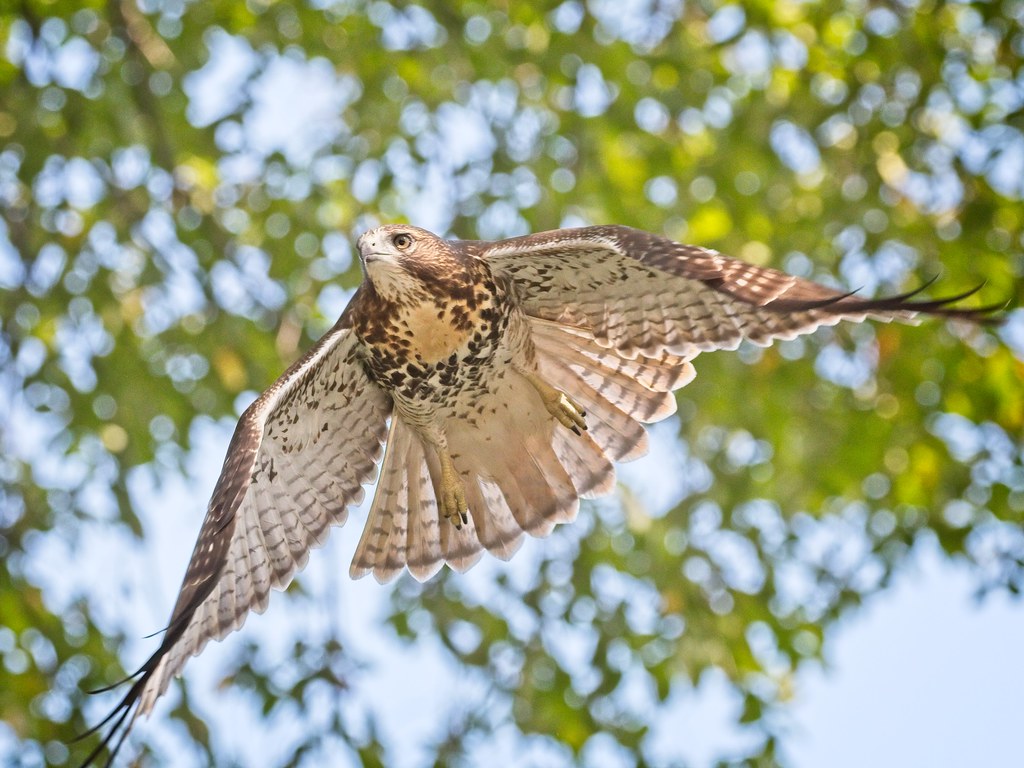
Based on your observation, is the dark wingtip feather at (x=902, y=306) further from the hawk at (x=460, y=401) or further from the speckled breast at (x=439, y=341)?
the speckled breast at (x=439, y=341)

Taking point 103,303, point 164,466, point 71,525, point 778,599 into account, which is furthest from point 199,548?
point 778,599

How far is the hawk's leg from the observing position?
427 cm

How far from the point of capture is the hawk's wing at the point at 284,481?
141 inches

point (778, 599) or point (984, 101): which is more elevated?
point (984, 101)

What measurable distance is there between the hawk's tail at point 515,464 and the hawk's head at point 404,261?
16.8 inches

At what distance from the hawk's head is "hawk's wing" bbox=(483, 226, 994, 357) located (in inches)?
5.0

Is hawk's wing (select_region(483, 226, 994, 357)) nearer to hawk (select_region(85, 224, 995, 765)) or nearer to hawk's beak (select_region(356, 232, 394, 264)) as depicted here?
hawk (select_region(85, 224, 995, 765))

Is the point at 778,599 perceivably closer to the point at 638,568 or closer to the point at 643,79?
the point at 638,568

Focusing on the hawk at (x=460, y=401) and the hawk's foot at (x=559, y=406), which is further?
the hawk's foot at (x=559, y=406)

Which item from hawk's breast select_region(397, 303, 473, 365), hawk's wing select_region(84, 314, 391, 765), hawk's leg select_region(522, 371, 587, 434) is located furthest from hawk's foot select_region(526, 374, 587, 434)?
hawk's wing select_region(84, 314, 391, 765)

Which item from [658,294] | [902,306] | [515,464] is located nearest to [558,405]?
[515,464]

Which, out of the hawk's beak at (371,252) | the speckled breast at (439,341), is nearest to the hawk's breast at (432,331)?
the speckled breast at (439,341)

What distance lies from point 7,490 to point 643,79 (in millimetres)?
3384

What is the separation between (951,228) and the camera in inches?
250
